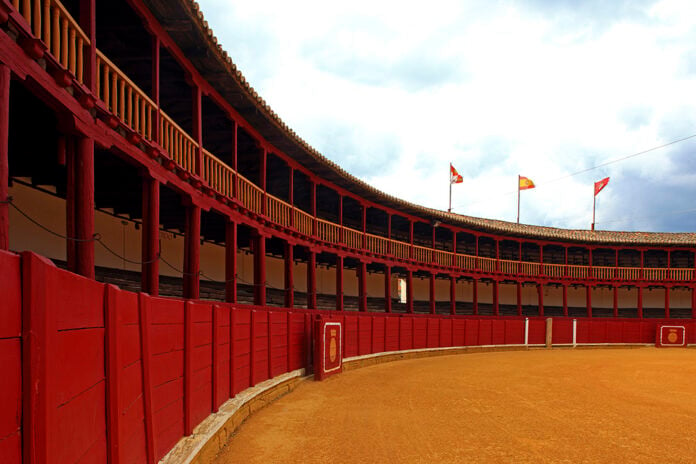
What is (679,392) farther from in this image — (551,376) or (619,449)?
(619,449)

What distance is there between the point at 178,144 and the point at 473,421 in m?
7.49

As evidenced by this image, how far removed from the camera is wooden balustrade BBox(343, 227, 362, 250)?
811 inches

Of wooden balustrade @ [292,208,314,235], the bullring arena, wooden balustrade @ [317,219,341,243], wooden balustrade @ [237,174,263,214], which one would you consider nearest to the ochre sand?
the bullring arena

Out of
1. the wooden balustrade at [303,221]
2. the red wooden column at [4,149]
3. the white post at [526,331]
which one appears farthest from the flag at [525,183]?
the red wooden column at [4,149]

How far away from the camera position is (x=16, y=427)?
1.79 meters

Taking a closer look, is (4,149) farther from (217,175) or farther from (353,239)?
(353,239)

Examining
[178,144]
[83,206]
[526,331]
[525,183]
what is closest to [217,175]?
[178,144]

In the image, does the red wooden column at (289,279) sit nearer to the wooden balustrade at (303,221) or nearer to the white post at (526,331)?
the wooden balustrade at (303,221)

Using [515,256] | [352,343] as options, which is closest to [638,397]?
[352,343]

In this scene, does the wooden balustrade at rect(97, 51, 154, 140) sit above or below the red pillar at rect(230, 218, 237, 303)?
→ above

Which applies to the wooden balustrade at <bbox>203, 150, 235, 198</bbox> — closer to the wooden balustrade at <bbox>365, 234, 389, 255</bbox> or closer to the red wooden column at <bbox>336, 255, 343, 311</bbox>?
the red wooden column at <bbox>336, 255, 343, 311</bbox>

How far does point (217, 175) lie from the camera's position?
1211 centimetres

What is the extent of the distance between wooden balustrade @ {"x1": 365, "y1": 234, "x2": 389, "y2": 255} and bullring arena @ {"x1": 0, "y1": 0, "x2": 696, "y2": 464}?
2.52 feet

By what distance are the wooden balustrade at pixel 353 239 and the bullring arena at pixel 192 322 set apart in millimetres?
266
